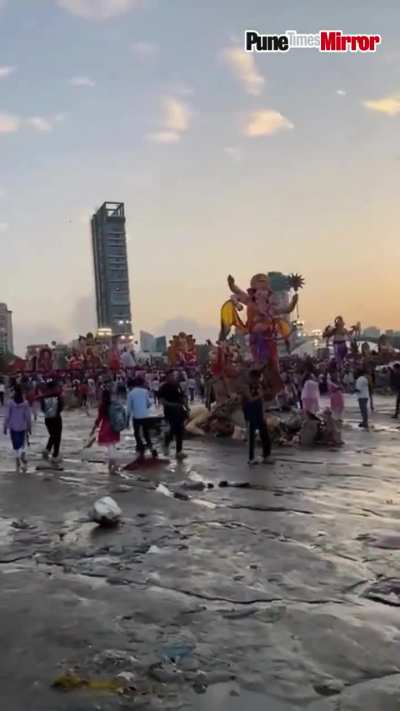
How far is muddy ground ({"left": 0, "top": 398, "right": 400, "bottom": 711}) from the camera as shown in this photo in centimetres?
384

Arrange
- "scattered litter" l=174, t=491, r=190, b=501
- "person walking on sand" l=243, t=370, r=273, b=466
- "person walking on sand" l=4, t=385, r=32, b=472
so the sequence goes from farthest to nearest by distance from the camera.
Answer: "person walking on sand" l=243, t=370, r=273, b=466
"person walking on sand" l=4, t=385, r=32, b=472
"scattered litter" l=174, t=491, r=190, b=501

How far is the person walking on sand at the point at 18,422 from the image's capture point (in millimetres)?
12188

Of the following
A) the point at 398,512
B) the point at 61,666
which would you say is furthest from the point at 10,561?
the point at 398,512

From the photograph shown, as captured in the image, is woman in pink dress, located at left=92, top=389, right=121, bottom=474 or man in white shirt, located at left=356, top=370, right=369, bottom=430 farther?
man in white shirt, located at left=356, top=370, right=369, bottom=430

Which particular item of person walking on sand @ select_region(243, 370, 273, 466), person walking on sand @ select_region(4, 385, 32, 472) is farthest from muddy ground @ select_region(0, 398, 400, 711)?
person walking on sand @ select_region(243, 370, 273, 466)

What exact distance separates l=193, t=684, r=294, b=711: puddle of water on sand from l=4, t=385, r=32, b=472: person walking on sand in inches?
354

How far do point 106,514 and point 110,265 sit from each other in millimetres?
174053

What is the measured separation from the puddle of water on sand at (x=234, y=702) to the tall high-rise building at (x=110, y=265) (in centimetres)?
17081

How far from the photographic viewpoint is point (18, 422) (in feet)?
40.0

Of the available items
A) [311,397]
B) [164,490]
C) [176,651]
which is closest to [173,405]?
[164,490]

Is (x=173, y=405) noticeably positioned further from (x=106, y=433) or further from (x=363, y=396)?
(x=363, y=396)

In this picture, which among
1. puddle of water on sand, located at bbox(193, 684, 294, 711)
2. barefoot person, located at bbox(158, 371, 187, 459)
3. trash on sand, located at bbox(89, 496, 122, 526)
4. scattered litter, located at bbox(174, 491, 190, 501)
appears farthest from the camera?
barefoot person, located at bbox(158, 371, 187, 459)

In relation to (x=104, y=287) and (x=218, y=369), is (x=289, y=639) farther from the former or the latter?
(x=104, y=287)

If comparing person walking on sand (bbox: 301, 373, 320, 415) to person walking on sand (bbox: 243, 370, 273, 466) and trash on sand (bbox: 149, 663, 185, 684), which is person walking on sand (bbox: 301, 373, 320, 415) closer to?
person walking on sand (bbox: 243, 370, 273, 466)
